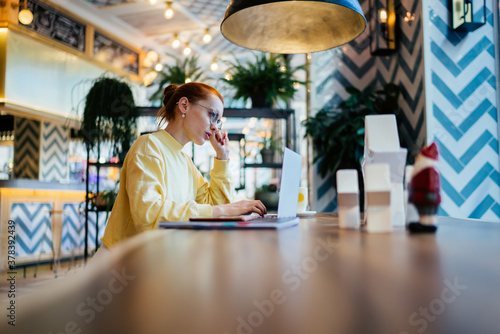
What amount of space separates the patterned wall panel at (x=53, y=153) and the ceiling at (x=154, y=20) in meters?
2.10

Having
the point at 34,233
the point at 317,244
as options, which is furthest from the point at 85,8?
the point at 317,244

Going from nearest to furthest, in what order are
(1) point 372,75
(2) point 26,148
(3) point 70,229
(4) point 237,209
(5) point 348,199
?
(5) point 348,199 → (4) point 237,209 → (1) point 372,75 → (3) point 70,229 → (2) point 26,148

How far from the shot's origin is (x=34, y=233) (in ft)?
22.1

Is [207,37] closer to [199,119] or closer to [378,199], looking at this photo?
[199,119]

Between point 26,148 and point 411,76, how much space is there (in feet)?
23.0

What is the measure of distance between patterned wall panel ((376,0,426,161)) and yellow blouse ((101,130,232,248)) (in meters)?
1.72

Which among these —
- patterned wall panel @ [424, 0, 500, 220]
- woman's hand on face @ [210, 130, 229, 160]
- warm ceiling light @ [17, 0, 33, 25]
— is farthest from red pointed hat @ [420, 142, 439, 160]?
warm ceiling light @ [17, 0, 33, 25]

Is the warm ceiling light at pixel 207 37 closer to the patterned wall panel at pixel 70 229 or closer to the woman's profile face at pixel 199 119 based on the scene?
the patterned wall panel at pixel 70 229

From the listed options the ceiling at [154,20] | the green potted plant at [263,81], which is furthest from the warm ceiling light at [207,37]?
the green potted plant at [263,81]

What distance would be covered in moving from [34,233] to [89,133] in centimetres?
405

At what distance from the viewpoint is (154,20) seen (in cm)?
717

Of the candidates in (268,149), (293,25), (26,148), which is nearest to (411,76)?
(268,149)

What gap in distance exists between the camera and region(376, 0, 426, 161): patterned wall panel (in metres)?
3.04

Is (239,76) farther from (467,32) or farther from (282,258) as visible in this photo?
(282,258)
